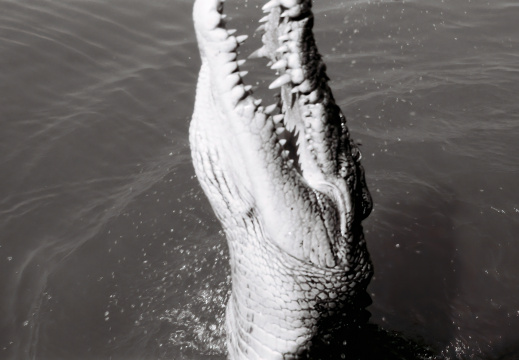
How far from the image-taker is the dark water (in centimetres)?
438

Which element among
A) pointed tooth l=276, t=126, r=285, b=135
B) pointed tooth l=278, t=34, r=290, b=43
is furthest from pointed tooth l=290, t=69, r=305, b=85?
pointed tooth l=276, t=126, r=285, b=135

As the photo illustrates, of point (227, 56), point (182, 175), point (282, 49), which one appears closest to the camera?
point (227, 56)

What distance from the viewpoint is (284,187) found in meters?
2.59

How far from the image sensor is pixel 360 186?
9.55 ft

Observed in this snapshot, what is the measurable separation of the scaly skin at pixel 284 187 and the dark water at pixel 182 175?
1196 millimetres

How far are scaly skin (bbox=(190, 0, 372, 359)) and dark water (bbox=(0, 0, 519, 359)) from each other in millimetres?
1196

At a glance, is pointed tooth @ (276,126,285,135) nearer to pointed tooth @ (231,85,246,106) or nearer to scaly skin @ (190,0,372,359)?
scaly skin @ (190,0,372,359)

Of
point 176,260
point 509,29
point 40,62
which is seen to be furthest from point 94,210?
point 509,29

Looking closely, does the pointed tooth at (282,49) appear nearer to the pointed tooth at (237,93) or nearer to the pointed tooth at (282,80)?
the pointed tooth at (282,80)

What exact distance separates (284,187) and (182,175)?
3.21 meters

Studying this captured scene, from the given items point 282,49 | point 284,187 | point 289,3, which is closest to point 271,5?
point 289,3

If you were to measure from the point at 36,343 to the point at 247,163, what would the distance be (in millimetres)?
2639

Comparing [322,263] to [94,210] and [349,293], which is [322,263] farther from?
[94,210]

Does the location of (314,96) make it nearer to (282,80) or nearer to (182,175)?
(282,80)
